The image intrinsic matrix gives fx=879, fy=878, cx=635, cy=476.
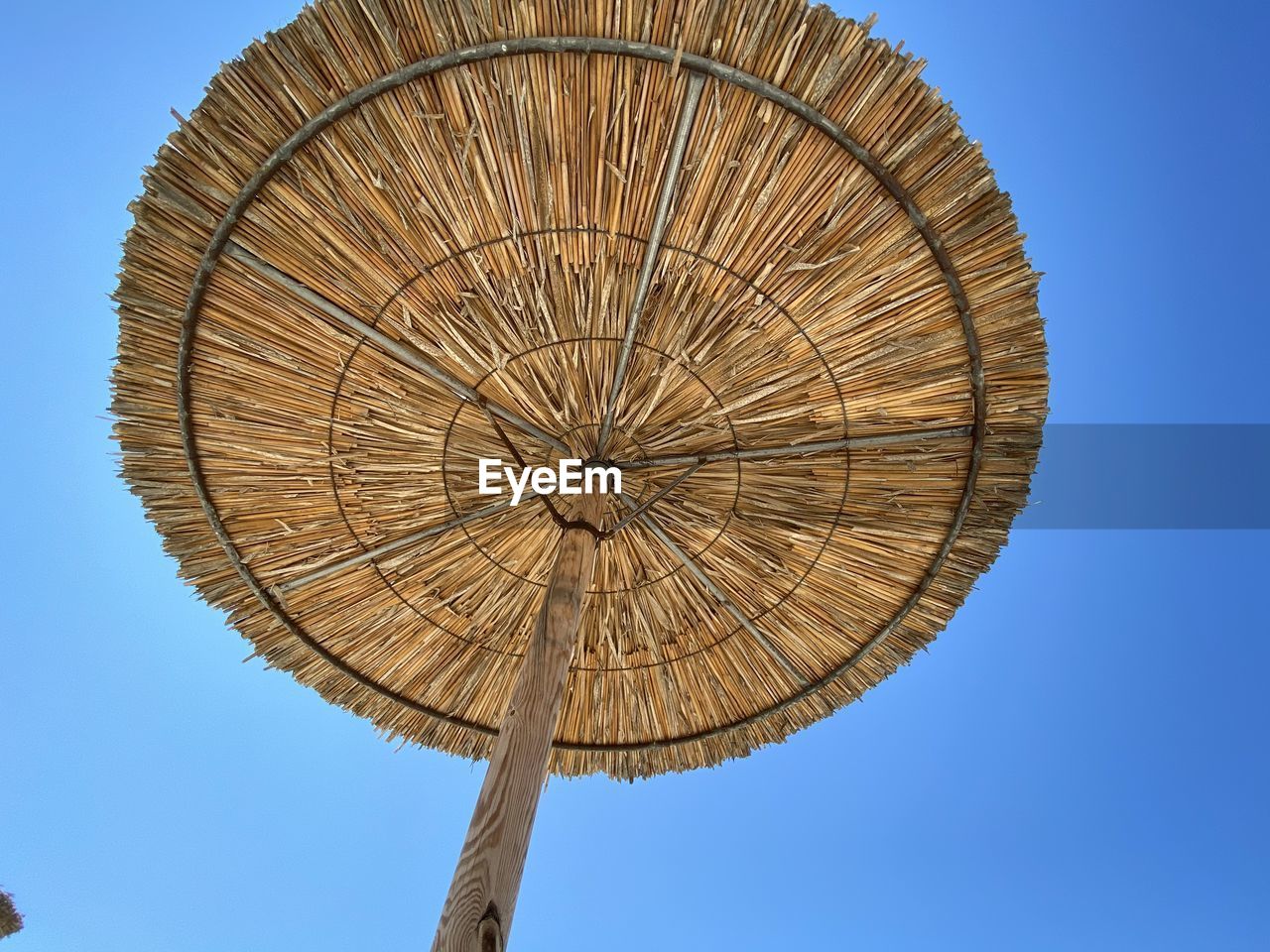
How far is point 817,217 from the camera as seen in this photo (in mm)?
3756

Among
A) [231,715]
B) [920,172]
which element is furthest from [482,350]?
[231,715]

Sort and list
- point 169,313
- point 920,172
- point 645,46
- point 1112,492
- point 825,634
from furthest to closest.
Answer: point 1112,492 → point 825,634 → point 169,313 → point 920,172 → point 645,46

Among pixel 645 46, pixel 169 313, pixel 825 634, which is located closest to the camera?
pixel 645 46

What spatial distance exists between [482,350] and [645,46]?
5.26 ft

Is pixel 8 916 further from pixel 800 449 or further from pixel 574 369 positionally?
pixel 800 449

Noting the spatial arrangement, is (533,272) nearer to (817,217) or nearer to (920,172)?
(817,217)

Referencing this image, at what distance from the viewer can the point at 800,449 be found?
4.36 meters

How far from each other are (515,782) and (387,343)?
2087 mm

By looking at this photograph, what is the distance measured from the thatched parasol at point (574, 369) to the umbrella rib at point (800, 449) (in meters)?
0.02

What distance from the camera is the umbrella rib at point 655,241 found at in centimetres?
343

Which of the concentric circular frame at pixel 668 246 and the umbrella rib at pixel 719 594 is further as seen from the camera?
the umbrella rib at pixel 719 594

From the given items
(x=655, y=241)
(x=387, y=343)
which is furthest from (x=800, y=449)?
(x=387, y=343)
